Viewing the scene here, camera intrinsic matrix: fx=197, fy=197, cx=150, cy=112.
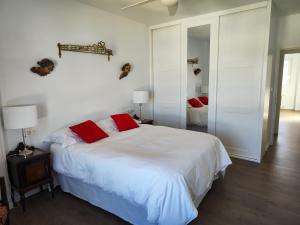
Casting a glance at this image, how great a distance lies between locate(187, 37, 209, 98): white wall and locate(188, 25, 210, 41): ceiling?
0.06 meters

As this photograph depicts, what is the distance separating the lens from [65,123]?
9.87 feet

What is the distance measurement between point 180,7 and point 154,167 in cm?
280

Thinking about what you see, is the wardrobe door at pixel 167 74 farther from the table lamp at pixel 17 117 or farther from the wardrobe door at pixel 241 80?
the table lamp at pixel 17 117

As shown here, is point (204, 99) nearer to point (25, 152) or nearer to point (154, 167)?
point (154, 167)

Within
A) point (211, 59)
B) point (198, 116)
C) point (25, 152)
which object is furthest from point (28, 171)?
point (211, 59)

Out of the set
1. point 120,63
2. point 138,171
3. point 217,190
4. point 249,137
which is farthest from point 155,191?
point 120,63

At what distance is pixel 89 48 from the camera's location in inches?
126

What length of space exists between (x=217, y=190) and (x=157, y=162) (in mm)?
1224

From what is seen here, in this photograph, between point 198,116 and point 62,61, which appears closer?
point 62,61

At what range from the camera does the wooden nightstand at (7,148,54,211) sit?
224 cm

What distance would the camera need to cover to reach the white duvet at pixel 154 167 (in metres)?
1.70

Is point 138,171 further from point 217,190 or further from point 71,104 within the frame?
point 71,104

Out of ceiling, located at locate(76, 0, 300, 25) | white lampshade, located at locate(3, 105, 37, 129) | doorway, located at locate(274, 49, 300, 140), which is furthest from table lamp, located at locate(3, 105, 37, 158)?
doorway, located at locate(274, 49, 300, 140)

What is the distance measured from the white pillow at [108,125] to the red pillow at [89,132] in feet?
0.72
